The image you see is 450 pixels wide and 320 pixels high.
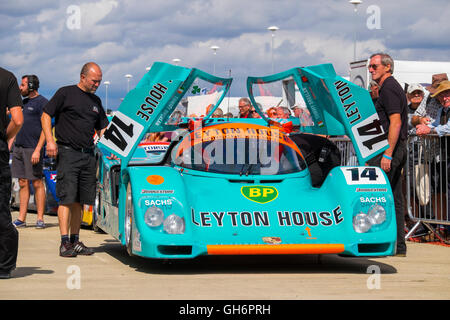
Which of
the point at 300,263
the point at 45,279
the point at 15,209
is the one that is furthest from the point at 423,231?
the point at 15,209

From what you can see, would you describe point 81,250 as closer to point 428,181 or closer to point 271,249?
point 271,249

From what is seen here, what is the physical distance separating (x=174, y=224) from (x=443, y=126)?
4.57 m

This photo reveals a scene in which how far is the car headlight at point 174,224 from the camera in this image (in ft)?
23.3

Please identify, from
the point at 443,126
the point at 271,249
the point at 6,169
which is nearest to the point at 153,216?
the point at 271,249

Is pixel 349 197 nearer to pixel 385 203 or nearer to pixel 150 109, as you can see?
pixel 385 203

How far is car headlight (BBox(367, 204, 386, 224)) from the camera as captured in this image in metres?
7.46

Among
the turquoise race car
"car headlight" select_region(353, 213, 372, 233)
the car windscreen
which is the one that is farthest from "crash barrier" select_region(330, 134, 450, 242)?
"car headlight" select_region(353, 213, 372, 233)

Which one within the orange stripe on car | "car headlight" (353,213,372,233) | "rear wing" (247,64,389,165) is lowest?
the orange stripe on car

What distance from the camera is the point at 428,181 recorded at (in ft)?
35.3

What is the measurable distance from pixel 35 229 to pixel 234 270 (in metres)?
5.33

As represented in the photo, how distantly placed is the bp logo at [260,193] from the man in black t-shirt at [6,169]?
2084 mm

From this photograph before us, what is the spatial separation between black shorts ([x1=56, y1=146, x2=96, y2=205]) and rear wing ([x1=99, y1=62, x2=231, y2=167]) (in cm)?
53

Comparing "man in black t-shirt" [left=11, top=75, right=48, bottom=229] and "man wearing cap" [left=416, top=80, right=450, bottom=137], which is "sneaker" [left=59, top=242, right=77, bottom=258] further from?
"man wearing cap" [left=416, top=80, right=450, bottom=137]

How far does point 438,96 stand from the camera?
Answer: 1041cm
